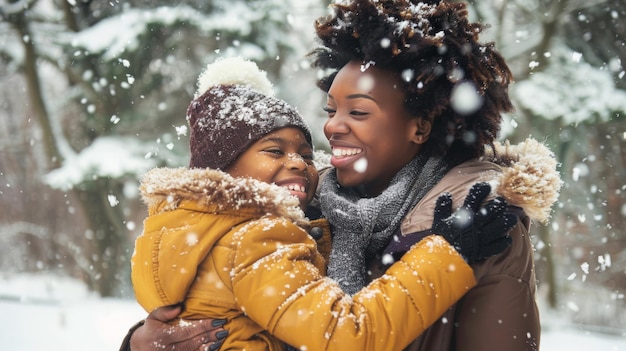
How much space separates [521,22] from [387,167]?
635cm

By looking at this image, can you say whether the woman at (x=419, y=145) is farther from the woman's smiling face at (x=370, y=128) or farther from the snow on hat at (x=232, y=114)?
the snow on hat at (x=232, y=114)

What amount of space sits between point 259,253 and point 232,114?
69cm

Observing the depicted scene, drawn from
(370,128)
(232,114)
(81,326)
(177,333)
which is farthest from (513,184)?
(81,326)

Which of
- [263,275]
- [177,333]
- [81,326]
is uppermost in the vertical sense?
[263,275]

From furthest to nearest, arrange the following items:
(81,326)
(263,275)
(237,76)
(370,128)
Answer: (81,326)
(237,76)
(370,128)
(263,275)

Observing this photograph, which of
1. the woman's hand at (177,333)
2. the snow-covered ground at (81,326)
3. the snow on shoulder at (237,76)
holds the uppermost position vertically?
the snow on shoulder at (237,76)

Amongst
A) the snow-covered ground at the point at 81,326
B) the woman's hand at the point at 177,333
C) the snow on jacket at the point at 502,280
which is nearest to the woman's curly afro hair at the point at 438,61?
the snow on jacket at the point at 502,280

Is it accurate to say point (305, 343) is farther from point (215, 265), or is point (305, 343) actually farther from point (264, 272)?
point (215, 265)

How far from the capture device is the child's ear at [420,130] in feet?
7.11

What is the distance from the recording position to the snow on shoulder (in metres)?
2.55

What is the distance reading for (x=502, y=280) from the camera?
6.11 feet

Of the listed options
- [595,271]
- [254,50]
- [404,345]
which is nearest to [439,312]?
[404,345]

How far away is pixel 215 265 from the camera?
202cm

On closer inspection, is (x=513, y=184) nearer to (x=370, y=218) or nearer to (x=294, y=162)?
(x=370, y=218)
